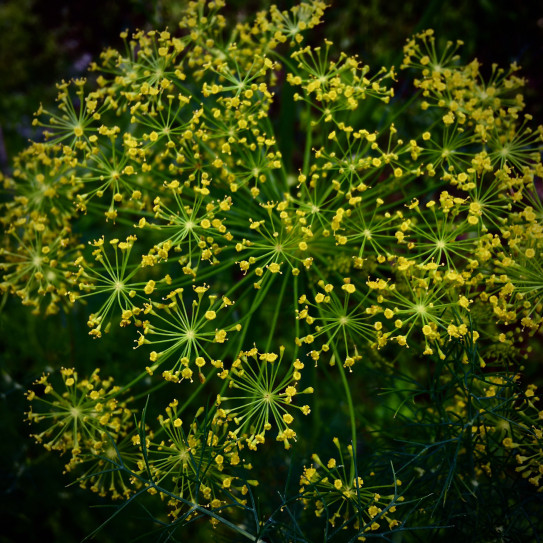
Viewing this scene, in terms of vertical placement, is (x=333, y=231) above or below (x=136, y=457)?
above

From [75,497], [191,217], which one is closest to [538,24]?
[191,217]

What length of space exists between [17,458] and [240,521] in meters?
1.33

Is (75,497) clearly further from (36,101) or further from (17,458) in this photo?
(36,101)

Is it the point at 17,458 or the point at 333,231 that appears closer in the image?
the point at 333,231

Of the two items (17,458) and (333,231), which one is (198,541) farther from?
(333,231)

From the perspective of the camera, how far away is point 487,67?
376 centimetres

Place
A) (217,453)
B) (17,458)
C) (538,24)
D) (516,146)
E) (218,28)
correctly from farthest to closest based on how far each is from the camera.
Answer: (538,24), (17,458), (218,28), (516,146), (217,453)

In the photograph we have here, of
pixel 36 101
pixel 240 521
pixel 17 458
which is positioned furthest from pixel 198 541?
pixel 36 101

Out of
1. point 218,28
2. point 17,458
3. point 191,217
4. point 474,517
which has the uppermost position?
point 218,28

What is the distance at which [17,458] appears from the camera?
110 inches

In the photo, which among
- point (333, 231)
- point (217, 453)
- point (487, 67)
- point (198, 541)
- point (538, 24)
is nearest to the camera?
point (217, 453)

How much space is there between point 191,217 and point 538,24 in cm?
320

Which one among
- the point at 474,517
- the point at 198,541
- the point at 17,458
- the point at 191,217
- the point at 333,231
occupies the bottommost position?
the point at 198,541

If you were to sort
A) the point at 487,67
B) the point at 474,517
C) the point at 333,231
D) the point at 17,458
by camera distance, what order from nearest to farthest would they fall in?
the point at 474,517, the point at 333,231, the point at 17,458, the point at 487,67
